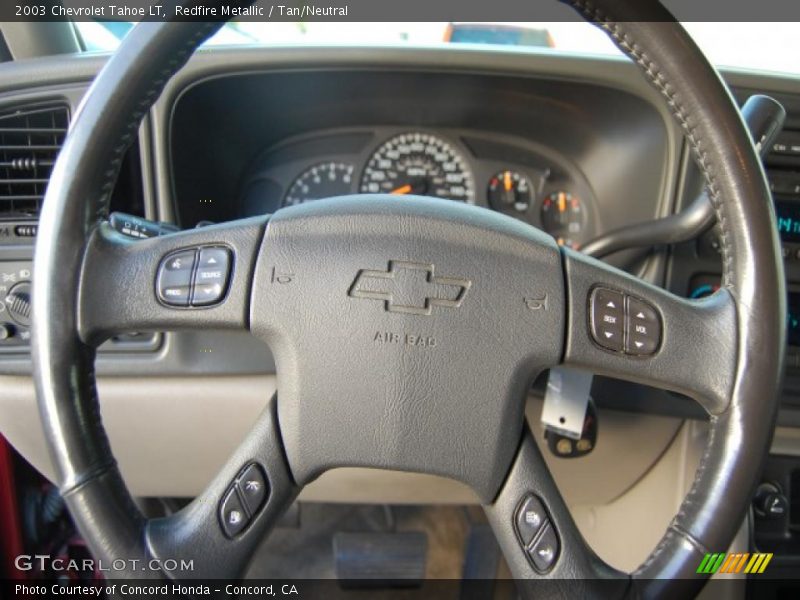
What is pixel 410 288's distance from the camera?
27.3 inches

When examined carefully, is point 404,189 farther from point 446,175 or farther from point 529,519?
point 529,519

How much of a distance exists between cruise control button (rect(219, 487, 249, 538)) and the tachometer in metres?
0.79

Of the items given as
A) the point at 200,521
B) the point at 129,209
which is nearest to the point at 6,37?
the point at 129,209

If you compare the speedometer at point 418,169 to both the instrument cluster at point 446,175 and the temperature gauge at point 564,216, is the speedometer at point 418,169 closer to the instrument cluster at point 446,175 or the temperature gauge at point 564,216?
the instrument cluster at point 446,175

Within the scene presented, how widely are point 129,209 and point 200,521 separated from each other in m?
0.71

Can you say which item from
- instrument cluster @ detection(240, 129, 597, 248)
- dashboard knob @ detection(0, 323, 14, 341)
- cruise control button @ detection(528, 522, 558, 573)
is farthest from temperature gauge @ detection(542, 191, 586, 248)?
dashboard knob @ detection(0, 323, 14, 341)

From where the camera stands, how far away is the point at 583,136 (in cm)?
133

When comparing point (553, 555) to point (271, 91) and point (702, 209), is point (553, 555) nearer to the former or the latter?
point (702, 209)

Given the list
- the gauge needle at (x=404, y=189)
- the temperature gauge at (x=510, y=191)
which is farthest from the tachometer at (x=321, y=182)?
the temperature gauge at (x=510, y=191)

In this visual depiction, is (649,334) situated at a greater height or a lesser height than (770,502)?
greater

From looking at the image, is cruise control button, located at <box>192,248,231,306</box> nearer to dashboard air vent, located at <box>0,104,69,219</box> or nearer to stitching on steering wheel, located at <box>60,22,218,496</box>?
stitching on steering wheel, located at <box>60,22,218,496</box>

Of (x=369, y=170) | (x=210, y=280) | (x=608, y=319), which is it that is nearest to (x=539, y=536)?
(x=608, y=319)

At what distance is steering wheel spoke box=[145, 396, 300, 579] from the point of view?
0.68 meters

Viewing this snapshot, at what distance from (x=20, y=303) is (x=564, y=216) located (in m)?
1.05
